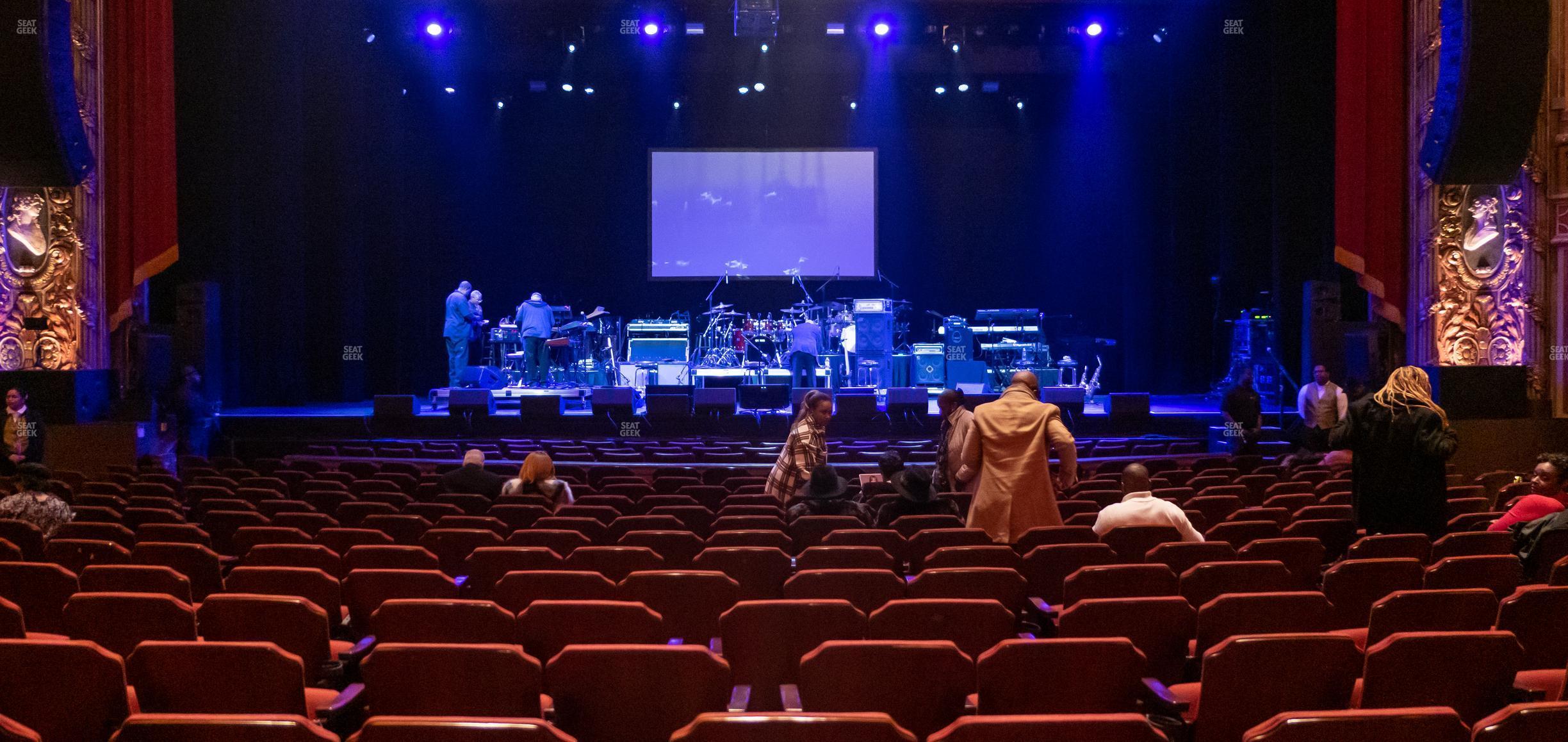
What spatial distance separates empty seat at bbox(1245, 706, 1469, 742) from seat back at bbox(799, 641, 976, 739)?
82cm

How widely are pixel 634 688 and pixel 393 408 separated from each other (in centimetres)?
1156

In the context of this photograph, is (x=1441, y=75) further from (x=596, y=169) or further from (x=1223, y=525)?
(x=596, y=169)

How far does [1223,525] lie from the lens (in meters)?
5.45

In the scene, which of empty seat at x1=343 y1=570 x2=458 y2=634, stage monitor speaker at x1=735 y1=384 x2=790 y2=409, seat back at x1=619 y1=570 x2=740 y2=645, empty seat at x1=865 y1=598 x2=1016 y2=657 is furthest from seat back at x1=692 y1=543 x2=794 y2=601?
stage monitor speaker at x1=735 y1=384 x2=790 y2=409

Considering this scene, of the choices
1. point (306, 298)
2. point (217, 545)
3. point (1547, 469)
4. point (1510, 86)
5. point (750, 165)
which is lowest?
point (217, 545)

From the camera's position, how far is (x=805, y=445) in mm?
6910

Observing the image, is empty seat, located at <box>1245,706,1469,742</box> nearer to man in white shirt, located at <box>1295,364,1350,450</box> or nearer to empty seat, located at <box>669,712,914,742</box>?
empty seat, located at <box>669,712,914,742</box>

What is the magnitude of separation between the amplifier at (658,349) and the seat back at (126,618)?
13771mm

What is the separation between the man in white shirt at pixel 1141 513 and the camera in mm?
5211

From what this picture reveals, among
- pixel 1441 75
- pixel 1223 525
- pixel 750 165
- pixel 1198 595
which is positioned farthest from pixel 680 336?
pixel 1198 595

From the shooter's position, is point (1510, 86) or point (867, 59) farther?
point (867, 59)

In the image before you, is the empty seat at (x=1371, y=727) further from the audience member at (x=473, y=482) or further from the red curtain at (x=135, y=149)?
the red curtain at (x=135, y=149)

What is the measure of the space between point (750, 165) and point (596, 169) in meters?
2.92

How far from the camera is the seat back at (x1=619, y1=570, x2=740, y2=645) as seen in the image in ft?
13.5
